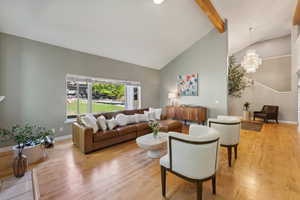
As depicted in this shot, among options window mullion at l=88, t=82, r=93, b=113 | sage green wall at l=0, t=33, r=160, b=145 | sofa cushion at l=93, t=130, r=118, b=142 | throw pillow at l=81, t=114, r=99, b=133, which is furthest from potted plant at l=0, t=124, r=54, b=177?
window mullion at l=88, t=82, r=93, b=113

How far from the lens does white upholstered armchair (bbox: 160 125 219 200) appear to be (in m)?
1.50

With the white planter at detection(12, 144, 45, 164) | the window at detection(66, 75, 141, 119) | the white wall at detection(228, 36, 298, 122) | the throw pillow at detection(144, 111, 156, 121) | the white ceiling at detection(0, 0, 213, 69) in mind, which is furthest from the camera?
the white wall at detection(228, 36, 298, 122)

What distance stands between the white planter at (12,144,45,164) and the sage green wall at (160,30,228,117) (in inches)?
210

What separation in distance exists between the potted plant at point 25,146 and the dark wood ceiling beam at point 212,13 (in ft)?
16.1

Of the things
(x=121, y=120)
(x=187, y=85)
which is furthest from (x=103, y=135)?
(x=187, y=85)

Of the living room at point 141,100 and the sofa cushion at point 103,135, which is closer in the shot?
the living room at point 141,100

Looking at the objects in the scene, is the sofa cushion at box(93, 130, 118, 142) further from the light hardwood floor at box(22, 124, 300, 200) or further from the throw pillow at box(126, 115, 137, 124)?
the throw pillow at box(126, 115, 137, 124)

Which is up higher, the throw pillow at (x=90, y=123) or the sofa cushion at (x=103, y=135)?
the throw pillow at (x=90, y=123)

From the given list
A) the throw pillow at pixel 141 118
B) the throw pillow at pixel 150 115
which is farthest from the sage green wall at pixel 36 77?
the throw pillow at pixel 150 115

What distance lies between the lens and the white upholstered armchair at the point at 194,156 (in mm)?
1504

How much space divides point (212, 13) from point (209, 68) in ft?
6.58

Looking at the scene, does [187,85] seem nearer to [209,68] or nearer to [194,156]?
[209,68]

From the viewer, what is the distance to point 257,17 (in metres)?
4.98

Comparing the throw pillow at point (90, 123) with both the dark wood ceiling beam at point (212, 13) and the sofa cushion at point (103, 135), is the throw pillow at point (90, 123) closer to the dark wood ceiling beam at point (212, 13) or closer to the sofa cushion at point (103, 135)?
the sofa cushion at point (103, 135)
